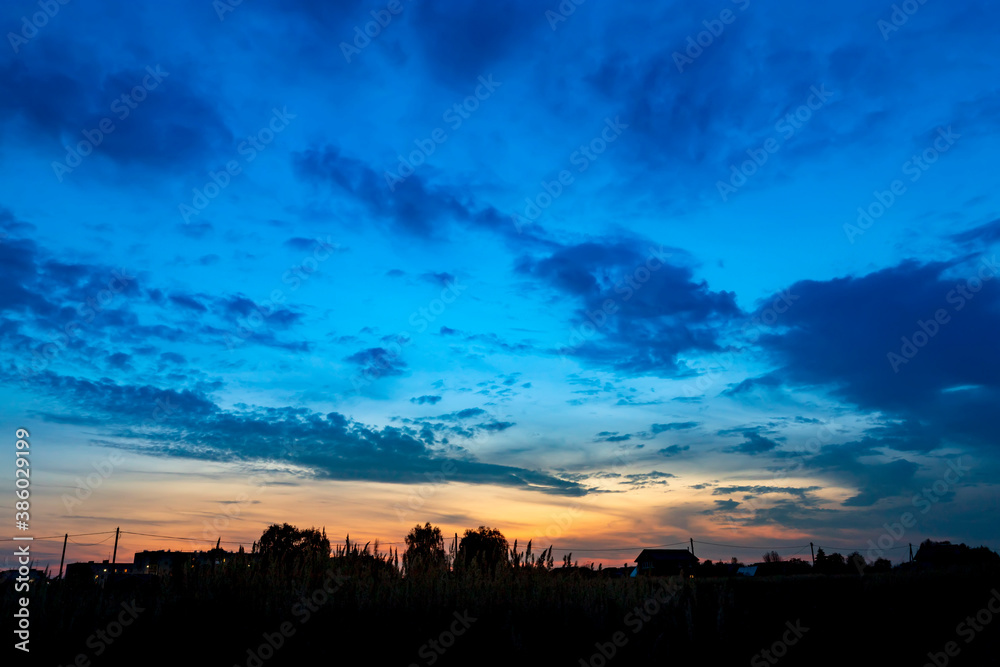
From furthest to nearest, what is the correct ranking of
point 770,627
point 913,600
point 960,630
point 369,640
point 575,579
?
point 913,600 → point 575,579 → point 960,630 → point 770,627 → point 369,640

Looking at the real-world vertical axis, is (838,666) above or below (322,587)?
below

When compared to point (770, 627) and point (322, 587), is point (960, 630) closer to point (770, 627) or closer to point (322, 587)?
point (770, 627)

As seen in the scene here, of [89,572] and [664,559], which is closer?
[89,572]

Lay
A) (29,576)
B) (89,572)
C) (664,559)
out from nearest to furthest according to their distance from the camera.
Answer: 1. (29,576)
2. (89,572)
3. (664,559)

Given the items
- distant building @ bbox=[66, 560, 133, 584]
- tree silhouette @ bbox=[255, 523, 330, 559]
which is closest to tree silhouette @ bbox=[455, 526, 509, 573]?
tree silhouette @ bbox=[255, 523, 330, 559]

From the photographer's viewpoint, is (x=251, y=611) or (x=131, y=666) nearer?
(x=131, y=666)

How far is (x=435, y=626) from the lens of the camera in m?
7.88

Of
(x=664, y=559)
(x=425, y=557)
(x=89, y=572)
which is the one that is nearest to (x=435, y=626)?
(x=425, y=557)

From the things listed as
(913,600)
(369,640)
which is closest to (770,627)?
(369,640)

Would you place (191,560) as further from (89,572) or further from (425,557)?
(425,557)

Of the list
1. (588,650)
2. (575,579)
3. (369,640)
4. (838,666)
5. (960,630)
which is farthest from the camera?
(575,579)

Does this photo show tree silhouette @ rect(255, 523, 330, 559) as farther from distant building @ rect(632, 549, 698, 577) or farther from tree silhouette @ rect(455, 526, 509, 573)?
distant building @ rect(632, 549, 698, 577)

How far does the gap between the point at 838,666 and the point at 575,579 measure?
471 centimetres

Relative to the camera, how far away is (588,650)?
7.79 m
